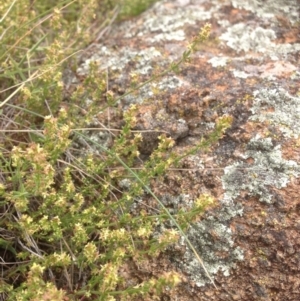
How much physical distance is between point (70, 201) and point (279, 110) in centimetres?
100

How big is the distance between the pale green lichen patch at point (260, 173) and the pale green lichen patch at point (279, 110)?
0.10 m

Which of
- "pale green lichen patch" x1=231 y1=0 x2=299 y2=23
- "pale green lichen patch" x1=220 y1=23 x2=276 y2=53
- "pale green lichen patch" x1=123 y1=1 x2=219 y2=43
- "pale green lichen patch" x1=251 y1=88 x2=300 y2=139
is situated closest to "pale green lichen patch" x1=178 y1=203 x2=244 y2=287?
"pale green lichen patch" x1=251 y1=88 x2=300 y2=139

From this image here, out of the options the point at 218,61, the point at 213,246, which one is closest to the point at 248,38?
the point at 218,61

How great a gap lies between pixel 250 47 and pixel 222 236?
1.15m

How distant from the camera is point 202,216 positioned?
76.4 inches

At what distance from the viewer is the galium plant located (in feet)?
5.46

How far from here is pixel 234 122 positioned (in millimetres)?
2146

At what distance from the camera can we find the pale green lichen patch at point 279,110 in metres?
2.07

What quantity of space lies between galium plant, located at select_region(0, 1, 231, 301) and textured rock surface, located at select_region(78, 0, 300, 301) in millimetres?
142

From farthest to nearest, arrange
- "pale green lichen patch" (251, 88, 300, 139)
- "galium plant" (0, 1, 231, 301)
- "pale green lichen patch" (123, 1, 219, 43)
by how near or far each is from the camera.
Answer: "pale green lichen patch" (123, 1, 219, 43), "pale green lichen patch" (251, 88, 300, 139), "galium plant" (0, 1, 231, 301)

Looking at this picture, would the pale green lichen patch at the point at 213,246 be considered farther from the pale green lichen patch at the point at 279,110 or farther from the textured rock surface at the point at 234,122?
the pale green lichen patch at the point at 279,110

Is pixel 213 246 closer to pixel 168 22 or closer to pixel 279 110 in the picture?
pixel 279 110

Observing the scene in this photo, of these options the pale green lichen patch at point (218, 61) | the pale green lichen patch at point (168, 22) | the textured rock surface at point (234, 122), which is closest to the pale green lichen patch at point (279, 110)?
the textured rock surface at point (234, 122)

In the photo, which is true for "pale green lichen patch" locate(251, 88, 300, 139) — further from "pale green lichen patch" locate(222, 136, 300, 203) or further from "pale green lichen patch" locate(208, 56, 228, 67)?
"pale green lichen patch" locate(208, 56, 228, 67)
